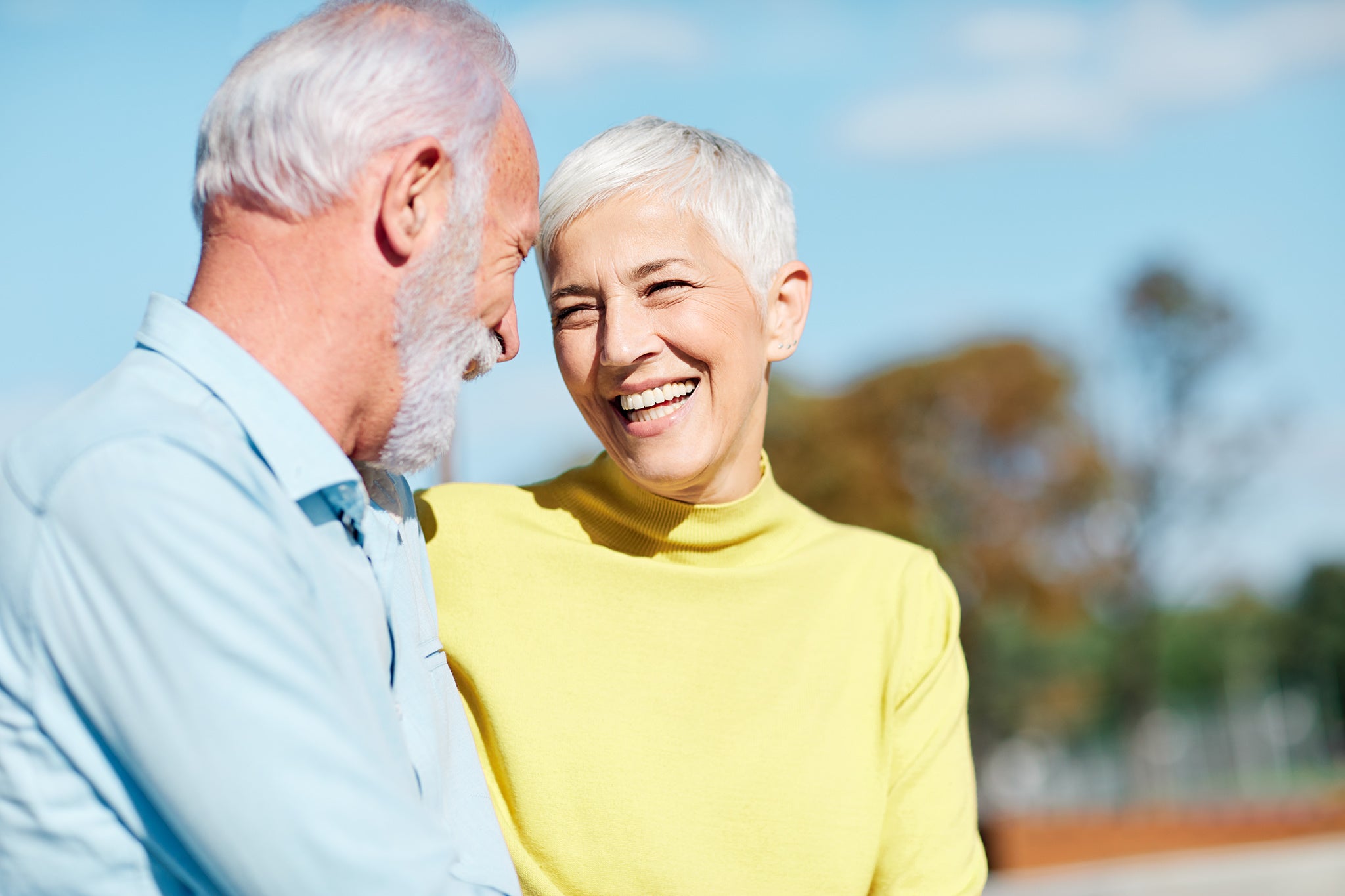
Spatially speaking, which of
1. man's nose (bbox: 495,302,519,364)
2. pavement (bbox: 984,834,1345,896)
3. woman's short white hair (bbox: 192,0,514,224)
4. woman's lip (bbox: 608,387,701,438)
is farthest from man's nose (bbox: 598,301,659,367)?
pavement (bbox: 984,834,1345,896)

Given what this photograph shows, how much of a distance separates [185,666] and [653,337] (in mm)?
1278

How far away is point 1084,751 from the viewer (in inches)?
949

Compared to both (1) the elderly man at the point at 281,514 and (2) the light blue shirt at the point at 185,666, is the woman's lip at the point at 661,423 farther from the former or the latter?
(2) the light blue shirt at the point at 185,666

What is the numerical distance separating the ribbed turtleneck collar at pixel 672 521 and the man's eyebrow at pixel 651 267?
0.44 m

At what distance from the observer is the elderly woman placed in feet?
7.48

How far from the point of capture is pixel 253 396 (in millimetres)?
1545

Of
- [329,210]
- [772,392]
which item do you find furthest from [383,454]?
[772,392]

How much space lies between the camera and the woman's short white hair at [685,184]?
238 cm

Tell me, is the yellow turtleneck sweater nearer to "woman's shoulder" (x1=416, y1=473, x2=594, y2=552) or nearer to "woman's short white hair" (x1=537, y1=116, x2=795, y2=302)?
"woman's shoulder" (x1=416, y1=473, x2=594, y2=552)

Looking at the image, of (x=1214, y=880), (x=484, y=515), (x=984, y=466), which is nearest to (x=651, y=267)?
(x=484, y=515)

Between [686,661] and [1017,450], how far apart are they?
19254 millimetres

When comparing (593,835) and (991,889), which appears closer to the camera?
(593,835)

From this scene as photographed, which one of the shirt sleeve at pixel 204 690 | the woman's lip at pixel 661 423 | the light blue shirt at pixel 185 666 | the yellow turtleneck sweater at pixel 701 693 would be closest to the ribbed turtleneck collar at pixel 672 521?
the yellow turtleneck sweater at pixel 701 693

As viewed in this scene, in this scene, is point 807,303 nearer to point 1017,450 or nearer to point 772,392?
point 772,392
